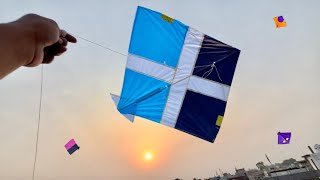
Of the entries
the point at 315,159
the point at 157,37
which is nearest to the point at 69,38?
the point at 157,37

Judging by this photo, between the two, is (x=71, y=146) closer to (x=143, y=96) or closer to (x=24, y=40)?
(x=143, y=96)

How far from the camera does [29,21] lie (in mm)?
1021

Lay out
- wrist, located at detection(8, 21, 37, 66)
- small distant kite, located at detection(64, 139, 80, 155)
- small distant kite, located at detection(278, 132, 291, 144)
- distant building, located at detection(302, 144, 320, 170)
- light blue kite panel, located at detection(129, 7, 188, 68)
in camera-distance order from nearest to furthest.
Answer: wrist, located at detection(8, 21, 37, 66)
light blue kite panel, located at detection(129, 7, 188, 68)
small distant kite, located at detection(64, 139, 80, 155)
small distant kite, located at detection(278, 132, 291, 144)
distant building, located at detection(302, 144, 320, 170)

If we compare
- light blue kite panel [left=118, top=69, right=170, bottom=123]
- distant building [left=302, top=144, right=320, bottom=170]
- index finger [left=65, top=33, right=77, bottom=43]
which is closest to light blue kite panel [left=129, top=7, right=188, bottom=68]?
light blue kite panel [left=118, top=69, right=170, bottom=123]

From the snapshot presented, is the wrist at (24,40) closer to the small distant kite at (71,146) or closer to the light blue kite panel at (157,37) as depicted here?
the light blue kite panel at (157,37)

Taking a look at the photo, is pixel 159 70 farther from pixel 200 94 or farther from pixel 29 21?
pixel 29 21

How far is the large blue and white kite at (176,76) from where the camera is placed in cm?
562

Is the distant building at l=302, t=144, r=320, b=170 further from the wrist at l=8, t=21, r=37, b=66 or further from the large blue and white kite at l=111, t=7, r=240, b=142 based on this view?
the wrist at l=8, t=21, r=37, b=66

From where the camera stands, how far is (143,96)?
5.65 metres

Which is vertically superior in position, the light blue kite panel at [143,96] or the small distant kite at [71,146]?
the light blue kite panel at [143,96]

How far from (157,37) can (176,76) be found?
1.10 m

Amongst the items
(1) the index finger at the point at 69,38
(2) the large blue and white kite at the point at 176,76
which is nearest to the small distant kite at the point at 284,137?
(2) the large blue and white kite at the point at 176,76

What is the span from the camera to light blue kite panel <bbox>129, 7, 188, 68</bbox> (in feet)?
18.3

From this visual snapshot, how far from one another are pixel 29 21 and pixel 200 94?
5.10 m
